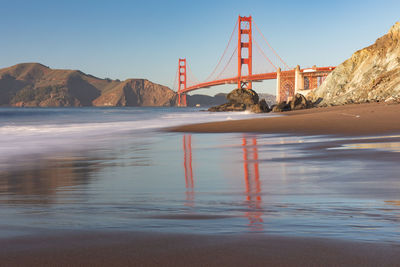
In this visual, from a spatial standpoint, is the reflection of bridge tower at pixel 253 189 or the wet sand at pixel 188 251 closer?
the wet sand at pixel 188 251

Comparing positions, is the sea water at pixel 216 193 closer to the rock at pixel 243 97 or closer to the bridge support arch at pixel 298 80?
the bridge support arch at pixel 298 80

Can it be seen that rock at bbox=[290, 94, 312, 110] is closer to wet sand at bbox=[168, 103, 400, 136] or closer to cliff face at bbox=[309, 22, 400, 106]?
cliff face at bbox=[309, 22, 400, 106]

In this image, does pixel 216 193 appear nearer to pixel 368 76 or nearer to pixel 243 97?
pixel 368 76

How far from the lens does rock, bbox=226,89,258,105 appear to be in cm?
6102

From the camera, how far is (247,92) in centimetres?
6247

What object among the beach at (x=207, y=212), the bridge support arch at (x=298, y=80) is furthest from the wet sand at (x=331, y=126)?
the bridge support arch at (x=298, y=80)

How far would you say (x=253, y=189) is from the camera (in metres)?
4.19

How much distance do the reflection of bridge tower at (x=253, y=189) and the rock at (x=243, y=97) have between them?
53.9 meters

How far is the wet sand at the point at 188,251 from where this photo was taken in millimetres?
1856

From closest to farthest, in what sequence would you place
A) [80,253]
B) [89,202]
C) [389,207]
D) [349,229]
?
[80,253], [349,229], [389,207], [89,202]

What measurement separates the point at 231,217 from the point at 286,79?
61.6 meters

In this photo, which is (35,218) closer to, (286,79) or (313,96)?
(313,96)

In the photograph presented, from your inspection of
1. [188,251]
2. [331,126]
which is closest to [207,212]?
[188,251]

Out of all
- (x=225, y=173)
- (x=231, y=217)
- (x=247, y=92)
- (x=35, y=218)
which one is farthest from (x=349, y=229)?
(x=247, y=92)
